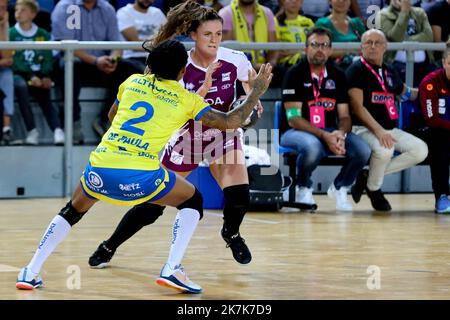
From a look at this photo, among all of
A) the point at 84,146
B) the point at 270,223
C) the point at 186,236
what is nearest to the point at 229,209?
the point at 186,236

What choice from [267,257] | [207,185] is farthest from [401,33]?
[267,257]

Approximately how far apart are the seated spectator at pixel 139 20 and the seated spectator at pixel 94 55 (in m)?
0.30

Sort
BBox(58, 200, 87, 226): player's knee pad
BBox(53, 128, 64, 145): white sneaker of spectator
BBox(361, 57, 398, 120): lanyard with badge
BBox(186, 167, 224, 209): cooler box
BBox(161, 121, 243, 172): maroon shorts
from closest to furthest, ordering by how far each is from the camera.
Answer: BBox(58, 200, 87, 226): player's knee pad, BBox(161, 121, 243, 172): maroon shorts, BBox(186, 167, 224, 209): cooler box, BBox(361, 57, 398, 120): lanyard with badge, BBox(53, 128, 64, 145): white sneaker of spectator

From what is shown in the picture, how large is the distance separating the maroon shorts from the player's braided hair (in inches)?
49.0

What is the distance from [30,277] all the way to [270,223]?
398cm

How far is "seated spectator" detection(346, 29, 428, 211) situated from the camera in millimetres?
11250

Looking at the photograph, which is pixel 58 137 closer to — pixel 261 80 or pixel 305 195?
pixel 305 195

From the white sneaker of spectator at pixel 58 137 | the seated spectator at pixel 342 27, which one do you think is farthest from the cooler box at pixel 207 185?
the seated spectator at pixel 342 27

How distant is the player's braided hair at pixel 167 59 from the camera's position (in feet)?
21.2

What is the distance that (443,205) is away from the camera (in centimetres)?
1120

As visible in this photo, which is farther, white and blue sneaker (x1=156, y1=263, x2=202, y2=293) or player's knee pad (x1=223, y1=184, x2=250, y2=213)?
player's knee pad (x1=223, y1=184, x2=250, y2=213)

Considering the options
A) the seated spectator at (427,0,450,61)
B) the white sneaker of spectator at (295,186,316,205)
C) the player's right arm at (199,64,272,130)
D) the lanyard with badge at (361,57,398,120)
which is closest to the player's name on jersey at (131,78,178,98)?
the player's right arm at (199,64,272,130)

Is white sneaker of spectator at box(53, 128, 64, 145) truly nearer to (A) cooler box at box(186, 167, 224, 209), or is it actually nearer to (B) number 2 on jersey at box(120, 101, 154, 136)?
(A) cooler box at box(186, 167, 224, 209)

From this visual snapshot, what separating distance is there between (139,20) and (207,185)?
255 centimetres
